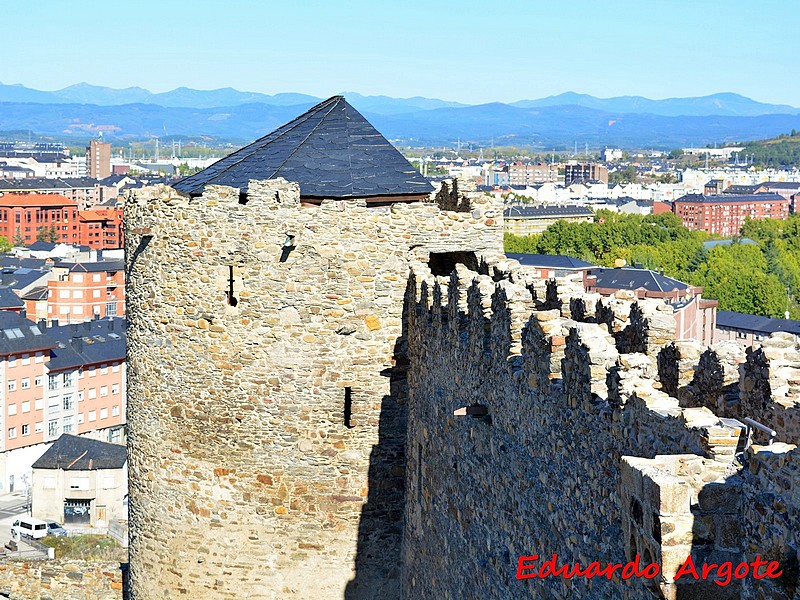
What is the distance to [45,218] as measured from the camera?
188 meters

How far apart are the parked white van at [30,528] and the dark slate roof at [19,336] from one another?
15.9 metres

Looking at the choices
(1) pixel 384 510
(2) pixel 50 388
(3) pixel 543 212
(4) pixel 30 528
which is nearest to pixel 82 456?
(4) pixel 30 528

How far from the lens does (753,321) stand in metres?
83.0

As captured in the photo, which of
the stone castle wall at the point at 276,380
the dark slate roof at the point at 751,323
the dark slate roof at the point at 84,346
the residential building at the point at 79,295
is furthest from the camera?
the residential building at the point at 79,295

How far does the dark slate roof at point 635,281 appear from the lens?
81.4 m

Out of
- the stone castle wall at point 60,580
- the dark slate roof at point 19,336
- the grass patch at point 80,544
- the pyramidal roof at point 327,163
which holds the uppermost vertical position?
the pyramidal roof at point 327,163

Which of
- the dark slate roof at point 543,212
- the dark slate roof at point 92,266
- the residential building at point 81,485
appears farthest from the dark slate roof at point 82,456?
the dark slate roof at point 543,212

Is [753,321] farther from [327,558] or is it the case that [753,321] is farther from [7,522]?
[327,558]

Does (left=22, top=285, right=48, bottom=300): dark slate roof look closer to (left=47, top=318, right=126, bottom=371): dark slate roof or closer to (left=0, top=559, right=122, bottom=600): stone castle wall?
(left=47, top=318, right=126, bottom=371): dark slate roof

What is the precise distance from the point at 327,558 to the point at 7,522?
52.9 meters

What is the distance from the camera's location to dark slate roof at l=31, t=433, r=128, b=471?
197 feet

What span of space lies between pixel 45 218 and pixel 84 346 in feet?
374

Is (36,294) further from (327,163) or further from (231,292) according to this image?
(231,292)

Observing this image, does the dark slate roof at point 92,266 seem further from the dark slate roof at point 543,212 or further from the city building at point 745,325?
the dark slate roof at point 543,212
